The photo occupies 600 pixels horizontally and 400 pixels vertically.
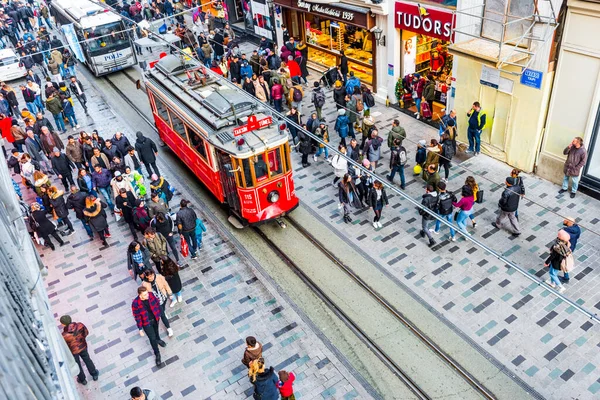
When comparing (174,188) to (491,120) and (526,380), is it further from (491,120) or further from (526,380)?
(526,380)

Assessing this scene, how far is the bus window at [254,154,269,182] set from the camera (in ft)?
45.5

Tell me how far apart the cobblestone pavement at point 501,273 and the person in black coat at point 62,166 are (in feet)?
24.6

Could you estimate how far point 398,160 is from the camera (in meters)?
15.7

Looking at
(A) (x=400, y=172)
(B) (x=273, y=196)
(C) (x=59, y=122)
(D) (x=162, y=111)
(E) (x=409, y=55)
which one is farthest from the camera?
(C) (x=59, y=122)

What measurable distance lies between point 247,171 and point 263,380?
19.4 ft

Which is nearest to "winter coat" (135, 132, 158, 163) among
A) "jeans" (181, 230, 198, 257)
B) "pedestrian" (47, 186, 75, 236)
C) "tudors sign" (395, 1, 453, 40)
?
"pedestrian" (47, 186, 75, 236)

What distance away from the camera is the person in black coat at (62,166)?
1709 cm

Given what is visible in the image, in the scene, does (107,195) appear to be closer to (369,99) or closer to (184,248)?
(184,248)

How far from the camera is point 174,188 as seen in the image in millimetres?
17938

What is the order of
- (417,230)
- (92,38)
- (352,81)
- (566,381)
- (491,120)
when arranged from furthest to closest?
(92,38) → (352,81) → (491,120) → (417,230) → (566,381)

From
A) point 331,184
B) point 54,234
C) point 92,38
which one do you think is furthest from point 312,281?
point 92,38

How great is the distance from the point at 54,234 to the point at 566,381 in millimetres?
13608

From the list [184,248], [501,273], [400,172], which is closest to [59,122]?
[184,248]

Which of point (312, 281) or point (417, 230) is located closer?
point (312, 281)
